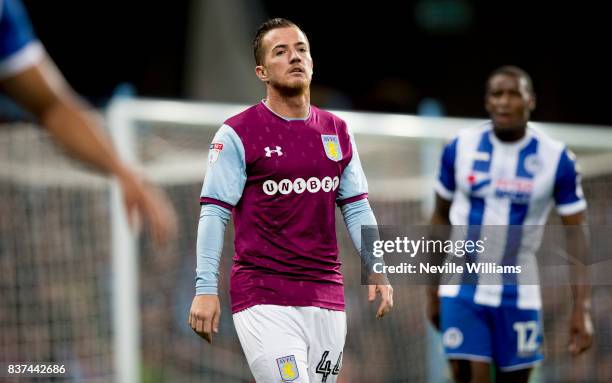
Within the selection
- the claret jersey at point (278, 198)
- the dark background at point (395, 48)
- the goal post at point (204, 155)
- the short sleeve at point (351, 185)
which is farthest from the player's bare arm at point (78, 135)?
the dark background at point (395, 48)

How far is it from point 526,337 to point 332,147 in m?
2.25

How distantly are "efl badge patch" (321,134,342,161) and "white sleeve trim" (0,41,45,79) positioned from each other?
1.57 meters

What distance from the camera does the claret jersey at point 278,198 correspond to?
4.41 meters

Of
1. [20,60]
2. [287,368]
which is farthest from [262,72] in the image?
[20,60]

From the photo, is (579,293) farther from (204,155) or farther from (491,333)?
(204,155)

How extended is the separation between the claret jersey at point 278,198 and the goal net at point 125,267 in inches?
136

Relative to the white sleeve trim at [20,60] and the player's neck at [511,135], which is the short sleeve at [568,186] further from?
the white sleeve trim at [20,60]

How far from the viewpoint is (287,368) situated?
4.41 metres

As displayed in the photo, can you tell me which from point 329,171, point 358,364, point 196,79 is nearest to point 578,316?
point 329,171

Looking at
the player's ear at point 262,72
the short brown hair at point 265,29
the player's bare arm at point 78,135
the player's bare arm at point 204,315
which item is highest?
the short brown hair at point 265,29

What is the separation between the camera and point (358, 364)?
9031 millimetres

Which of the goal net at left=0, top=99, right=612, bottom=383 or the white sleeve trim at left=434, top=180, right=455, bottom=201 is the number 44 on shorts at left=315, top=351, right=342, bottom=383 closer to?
the white sleeve trim at left=434, top=180, right=455, bottom=201

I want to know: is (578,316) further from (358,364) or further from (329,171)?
(358,364)

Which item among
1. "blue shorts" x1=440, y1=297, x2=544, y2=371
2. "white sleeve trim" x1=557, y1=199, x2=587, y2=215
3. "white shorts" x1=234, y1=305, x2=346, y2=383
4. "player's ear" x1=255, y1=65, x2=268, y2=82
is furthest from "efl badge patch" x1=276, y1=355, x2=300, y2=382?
"white sleeve trim" x1=557, y1=199, x2=587, y2=215
